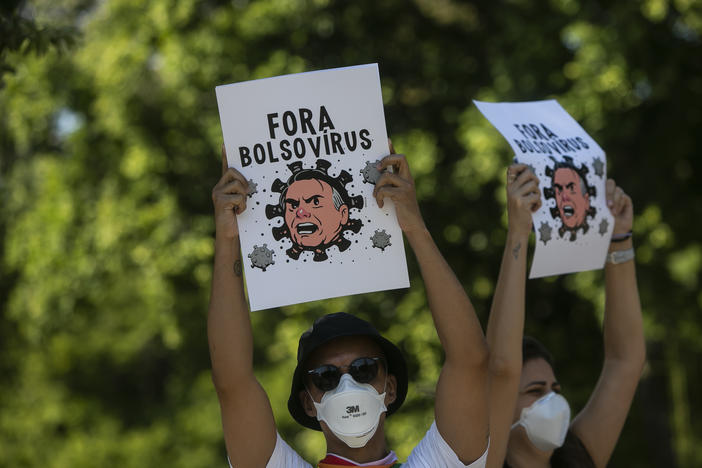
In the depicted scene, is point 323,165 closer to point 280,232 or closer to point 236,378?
point 280,232

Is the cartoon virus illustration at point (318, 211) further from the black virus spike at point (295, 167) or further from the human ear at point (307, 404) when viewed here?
the human ear at point (307, 404)

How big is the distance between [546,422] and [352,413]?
3.28ft

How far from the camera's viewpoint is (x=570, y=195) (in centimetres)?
329

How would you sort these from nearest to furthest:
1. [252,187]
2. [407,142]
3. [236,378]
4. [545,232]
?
[236,378] → [252,187] → [545,232] → [407,142]

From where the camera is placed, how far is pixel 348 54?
872 centimetres

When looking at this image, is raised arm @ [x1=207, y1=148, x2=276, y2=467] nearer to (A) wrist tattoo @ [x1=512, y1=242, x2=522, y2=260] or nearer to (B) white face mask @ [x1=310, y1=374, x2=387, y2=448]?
(B) white face mask @ [x1=310, y1=374, x2=387, y2=448]

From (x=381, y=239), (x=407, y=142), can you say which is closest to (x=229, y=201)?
(x=381, y=239)

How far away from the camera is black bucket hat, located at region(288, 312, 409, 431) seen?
9.01ft

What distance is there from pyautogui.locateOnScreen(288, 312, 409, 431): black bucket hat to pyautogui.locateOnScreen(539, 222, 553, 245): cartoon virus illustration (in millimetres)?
701

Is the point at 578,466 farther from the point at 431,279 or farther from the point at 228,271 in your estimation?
the point at 228,271

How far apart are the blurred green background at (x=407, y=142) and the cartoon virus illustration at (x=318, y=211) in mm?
4535

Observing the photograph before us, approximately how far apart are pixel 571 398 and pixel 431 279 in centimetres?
667

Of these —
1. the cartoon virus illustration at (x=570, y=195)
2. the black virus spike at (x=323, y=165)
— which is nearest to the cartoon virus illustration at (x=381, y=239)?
the black virus spike at (x=323, y=165)

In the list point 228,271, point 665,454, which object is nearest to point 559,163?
point 228,271
